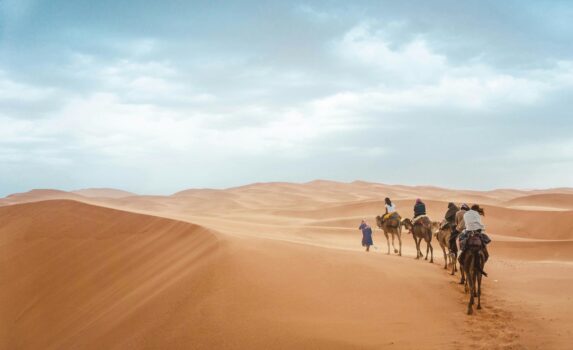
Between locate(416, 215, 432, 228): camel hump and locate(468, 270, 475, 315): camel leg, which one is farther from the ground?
locate(416, 215, 432, 228): camel hump

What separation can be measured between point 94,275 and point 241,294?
30.6 feet

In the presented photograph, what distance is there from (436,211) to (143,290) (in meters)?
31.5

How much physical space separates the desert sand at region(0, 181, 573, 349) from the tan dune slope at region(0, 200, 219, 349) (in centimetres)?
6

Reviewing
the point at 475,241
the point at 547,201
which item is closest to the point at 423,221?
the point at 475,241

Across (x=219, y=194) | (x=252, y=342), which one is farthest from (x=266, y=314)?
(x=219, y=194)

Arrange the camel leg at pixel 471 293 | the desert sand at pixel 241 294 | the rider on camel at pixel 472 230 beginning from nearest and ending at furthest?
1. the desert sand at pixel 241 294
2. the camel leg at pixel 471 293
3. the rider on camel at pixel 472 230

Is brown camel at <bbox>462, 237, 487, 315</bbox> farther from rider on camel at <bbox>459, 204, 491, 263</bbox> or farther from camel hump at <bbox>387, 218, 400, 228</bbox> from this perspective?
camel hump at <bbox>387, 218, 400, 228</bbox>

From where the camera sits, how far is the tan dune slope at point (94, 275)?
1052 cm

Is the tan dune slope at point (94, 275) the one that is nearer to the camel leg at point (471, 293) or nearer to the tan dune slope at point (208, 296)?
the tan dune slope at point (208, 296)

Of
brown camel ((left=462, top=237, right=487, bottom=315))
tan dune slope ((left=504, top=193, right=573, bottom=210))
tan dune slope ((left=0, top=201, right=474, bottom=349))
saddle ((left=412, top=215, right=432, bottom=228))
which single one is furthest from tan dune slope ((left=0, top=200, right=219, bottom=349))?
tan dune slope ((left=504, top=193, right=573, bottom=210))

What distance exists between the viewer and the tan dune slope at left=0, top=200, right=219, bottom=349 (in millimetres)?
10523

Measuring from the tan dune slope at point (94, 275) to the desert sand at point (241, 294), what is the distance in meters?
0.06

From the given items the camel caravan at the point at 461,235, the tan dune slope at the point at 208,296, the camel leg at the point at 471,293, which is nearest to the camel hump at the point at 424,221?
the camel caravan at the point at 461,235

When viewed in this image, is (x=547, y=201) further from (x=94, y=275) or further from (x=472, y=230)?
(x=94, y=275)
